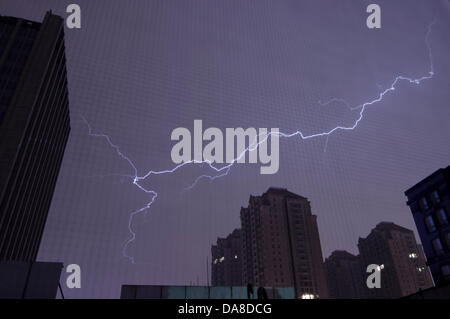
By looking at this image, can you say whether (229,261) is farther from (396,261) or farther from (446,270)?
(446,270)

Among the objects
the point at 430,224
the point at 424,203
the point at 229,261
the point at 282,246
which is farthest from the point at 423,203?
the point at 229,261

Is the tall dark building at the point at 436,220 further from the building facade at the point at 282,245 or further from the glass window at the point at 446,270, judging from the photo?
the building facade at the point at 282,245

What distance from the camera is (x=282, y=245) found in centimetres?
11756

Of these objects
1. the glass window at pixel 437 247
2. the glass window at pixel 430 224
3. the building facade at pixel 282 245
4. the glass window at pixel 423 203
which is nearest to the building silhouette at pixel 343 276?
the building facade at pixel 282 245

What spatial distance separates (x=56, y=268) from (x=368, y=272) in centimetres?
15343

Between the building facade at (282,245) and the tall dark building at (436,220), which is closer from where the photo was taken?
the tall dark building at (436,220)

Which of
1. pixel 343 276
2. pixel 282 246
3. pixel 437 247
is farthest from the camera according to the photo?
pixel 343 276

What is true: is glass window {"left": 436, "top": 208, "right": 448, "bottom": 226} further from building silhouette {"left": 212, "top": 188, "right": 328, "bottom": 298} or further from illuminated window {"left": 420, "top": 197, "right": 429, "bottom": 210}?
building silhouette {"left": 212, "top": 188, "right": 328, "bottom": 298}

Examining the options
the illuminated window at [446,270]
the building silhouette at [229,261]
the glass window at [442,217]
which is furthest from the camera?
the building silhouette at [229,261]

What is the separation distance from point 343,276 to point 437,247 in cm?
14737

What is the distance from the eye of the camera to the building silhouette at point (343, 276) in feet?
537

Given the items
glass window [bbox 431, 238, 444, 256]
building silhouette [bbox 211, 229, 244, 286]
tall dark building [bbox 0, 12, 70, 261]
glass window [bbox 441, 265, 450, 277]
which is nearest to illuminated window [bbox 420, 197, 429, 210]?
glass window [bbox 431, 238, 444, 256]

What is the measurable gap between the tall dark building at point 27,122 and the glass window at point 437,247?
57.2 metres
